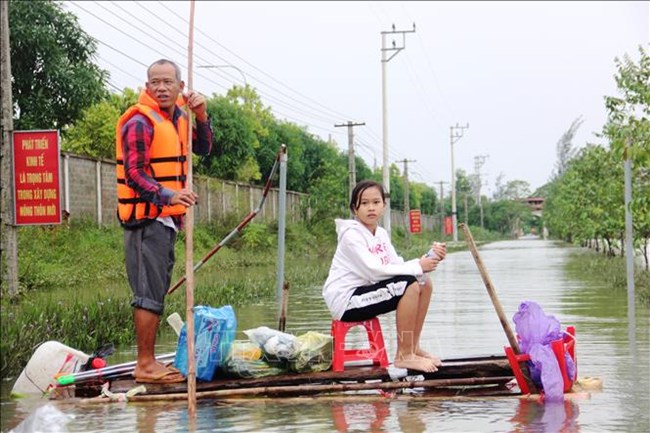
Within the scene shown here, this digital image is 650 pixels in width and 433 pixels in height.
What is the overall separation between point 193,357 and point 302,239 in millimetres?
33621

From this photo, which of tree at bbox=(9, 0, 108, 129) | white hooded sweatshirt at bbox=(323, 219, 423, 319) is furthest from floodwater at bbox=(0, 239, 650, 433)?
tree at bbox=(9, 0, 108, 129)

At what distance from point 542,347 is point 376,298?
41.2 inches

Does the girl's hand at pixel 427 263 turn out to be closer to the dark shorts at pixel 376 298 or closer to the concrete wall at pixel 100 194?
the dark shorts at pixel 376 298

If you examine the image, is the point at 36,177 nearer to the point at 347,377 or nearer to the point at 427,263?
the point at 347,377

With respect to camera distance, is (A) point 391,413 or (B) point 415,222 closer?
(A) point 391,413

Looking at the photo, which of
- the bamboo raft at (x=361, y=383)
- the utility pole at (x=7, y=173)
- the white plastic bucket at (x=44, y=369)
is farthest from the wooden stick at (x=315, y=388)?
the utility pole at (x=7, y=173)

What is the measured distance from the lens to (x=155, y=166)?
6.61 meters

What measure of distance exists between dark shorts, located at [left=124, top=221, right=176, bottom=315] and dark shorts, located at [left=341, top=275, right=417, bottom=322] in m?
1.16

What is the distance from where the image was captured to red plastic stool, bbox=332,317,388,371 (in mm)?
6742

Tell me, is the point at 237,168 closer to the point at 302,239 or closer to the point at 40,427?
the point at 302,239

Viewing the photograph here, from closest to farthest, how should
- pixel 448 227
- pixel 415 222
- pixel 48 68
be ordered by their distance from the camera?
pixel 48 68, pixel 415 222, pixel 448 227

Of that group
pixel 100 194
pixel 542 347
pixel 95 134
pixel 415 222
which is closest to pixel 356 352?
pixel 542 347

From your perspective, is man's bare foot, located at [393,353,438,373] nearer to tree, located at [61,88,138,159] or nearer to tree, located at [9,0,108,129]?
tree, located at [9,0,108,129]

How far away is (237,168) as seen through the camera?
144ft
